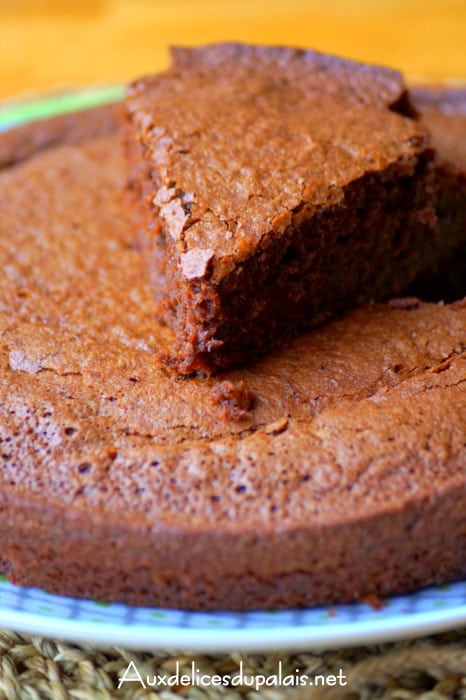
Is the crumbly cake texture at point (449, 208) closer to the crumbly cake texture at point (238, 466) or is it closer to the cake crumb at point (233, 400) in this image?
the crumbly cake texture at point (238, 466)

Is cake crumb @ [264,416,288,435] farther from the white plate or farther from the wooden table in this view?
the wooden table

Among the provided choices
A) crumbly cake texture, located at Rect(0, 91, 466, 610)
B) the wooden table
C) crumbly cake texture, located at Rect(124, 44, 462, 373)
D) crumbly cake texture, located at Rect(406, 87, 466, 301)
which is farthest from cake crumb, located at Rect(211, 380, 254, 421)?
the wooden table

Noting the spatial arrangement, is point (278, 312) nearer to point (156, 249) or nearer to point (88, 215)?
point (156, 249)

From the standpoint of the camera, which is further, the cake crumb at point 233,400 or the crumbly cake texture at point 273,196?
the crumbly cake texture at point 273,196

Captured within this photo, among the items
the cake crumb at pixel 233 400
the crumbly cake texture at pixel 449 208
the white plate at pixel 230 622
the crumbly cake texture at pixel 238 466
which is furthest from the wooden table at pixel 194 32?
the white plate at pixel 230 622

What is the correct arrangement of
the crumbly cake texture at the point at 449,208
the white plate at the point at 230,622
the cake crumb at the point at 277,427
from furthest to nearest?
the crumbly cake texture at the point at 449,208 < the cake crumb at the point at 277,427 < the white plate at the point at 230,622

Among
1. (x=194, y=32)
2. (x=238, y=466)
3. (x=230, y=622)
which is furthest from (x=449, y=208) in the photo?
(x=194, y=32)
